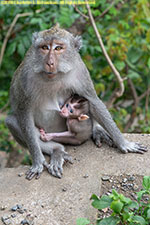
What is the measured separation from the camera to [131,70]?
20.9ft

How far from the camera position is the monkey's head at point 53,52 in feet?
11.3

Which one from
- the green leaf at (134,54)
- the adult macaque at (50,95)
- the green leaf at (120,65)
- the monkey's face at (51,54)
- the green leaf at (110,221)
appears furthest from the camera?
the green leaf at (134,54)

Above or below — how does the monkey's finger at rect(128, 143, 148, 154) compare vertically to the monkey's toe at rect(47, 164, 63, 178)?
above

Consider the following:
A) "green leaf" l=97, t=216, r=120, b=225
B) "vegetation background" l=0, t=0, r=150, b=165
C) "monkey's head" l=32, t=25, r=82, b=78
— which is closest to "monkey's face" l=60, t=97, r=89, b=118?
"monkey's head" l=32, t=25, r=82, b=78

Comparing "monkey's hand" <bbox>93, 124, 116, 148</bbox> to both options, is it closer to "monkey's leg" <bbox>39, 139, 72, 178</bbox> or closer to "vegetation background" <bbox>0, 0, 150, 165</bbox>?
"monkey's leg" <bbox>39, 139, 72, 178</bbox>

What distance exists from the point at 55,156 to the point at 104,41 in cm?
269

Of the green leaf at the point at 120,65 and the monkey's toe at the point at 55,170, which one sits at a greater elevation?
the green leaf at the point at 120,65

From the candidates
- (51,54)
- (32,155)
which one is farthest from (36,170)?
(51,54)

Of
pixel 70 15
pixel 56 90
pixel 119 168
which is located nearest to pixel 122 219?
pixel 119 168

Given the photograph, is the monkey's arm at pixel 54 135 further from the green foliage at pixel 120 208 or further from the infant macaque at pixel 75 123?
the green foliage at pixel 120 208

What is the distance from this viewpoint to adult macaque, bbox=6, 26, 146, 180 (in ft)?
11.7

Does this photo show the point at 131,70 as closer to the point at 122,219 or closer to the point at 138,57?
the point at 138,57

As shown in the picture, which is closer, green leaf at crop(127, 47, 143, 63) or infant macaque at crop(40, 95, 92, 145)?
infant macaque at crop(40, 95, 92, 145)

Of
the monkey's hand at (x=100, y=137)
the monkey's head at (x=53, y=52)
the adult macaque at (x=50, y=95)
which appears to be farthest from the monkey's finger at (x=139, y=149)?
the monkey's head at (x=53, y=52)
